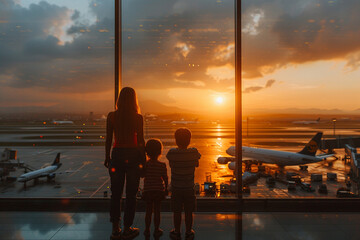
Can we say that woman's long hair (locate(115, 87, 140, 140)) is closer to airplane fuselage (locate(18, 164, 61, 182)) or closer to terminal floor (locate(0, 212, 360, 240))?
terminal floor (locate(0, 212, 360, 240))

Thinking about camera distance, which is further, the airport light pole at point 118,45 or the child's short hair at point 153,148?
the airport light pole at point 118,45

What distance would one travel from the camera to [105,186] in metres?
13.2

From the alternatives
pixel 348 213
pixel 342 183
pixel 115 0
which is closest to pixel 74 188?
pixel 115 0

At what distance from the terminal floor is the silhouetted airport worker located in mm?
450

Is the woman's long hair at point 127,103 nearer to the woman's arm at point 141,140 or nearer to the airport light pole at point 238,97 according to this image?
the woman's arm at point 141,140

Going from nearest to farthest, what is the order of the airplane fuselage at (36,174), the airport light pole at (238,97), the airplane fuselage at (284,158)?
the airport light pole at (238,97) → the airplane fuselage at (36,174) → the airplane fuselage at (284,158)

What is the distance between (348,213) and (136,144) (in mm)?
3379

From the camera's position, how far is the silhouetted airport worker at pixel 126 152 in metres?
2.38

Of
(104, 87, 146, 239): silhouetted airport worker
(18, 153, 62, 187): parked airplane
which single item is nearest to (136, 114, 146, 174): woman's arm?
(104, 87, 146, 239): silhouetted airport worker

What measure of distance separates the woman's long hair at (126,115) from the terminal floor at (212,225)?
127 centimetres

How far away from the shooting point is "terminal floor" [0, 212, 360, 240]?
2.67 meters

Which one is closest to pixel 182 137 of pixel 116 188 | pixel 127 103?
pixel 127 103

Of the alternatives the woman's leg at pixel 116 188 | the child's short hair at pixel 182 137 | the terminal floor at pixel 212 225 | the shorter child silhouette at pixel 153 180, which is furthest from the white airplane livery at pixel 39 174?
the child's short hair at pixel 182 137

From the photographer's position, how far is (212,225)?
116 inches
